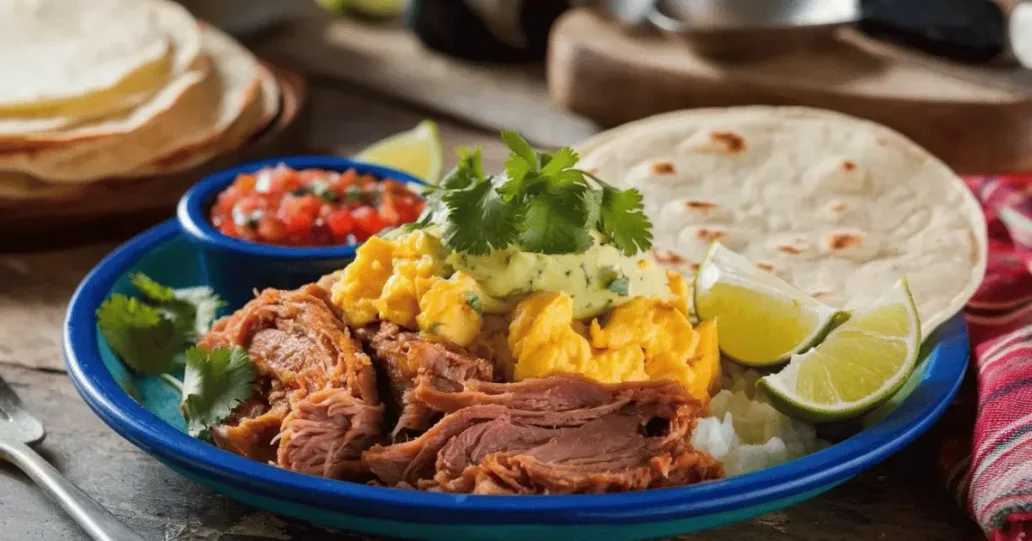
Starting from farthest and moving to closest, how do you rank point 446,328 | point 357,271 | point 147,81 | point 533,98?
point 533,98 < point 147,81 < point 357,271 < point 446,328

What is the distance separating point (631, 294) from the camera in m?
2.37

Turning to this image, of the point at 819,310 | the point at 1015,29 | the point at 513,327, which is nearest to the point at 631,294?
the point at 513,327

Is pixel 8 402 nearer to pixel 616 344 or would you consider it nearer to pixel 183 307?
pixel 183 307

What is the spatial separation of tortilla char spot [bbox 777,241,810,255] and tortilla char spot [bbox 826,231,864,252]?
0.07 meters

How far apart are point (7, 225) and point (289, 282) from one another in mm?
1347

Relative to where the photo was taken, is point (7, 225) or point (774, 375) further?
point (7, 225)

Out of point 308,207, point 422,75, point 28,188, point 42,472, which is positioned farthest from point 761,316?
point 422,75

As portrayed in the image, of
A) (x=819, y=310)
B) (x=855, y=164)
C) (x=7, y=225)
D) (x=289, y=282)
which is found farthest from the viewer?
(x=7, y=225)

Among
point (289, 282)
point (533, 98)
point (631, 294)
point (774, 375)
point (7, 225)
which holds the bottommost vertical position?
point (533, 98)

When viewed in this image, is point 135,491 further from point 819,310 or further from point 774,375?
point 819,310

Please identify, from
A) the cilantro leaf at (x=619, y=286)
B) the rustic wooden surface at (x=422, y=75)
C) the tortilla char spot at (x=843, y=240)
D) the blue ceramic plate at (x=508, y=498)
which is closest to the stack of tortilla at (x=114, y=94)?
the rustic wooden surface at (x=422, y=75)

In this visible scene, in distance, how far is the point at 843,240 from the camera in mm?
3008

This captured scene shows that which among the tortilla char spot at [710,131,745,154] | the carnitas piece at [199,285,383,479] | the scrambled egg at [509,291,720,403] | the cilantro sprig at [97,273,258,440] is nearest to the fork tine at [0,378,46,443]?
the cilantro sprig at [97,273,258,440]

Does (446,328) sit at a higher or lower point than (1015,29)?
higher
